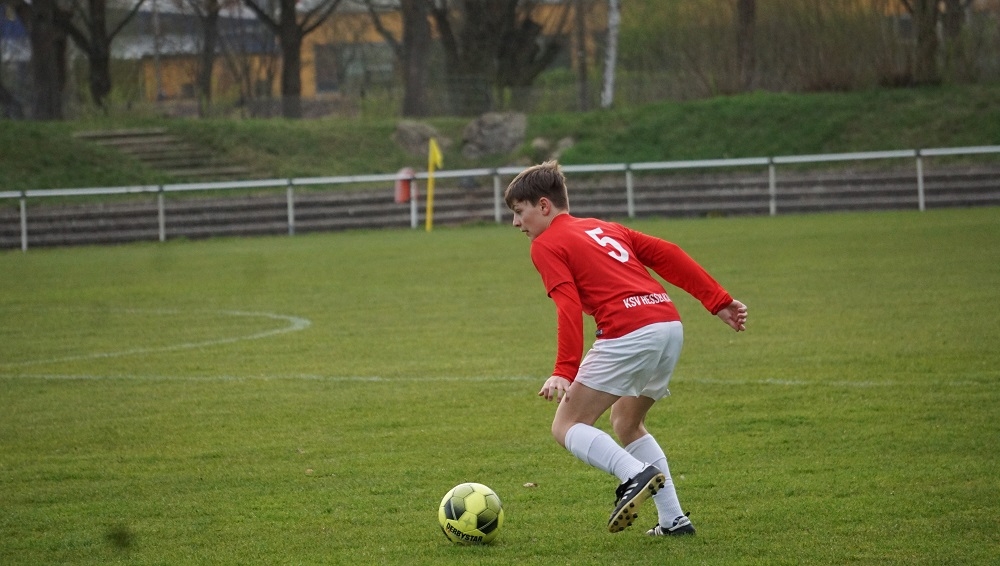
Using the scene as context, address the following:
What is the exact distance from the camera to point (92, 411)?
8.54 m

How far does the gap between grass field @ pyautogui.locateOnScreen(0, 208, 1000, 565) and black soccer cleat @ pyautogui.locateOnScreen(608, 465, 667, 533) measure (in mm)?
187

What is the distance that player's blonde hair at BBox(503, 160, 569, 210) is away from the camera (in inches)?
196

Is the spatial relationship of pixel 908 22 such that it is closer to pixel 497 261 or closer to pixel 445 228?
pixel 445 228

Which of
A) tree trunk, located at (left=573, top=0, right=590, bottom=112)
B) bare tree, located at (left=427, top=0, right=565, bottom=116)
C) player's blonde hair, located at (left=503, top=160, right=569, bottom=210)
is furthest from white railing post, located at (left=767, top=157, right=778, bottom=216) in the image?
player's blonde hair, located at (left=503, top=160, right=569, bottom=210)

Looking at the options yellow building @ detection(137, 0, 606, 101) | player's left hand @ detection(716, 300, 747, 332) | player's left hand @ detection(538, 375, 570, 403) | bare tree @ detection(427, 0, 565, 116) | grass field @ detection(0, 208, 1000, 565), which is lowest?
grass field @ detection(0, 208, 1000, 565)

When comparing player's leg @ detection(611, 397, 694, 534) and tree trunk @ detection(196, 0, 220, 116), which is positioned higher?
tree trunk @ detection(196, 0, 220, 116)

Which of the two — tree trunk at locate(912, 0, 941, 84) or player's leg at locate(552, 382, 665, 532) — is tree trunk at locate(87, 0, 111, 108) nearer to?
tree trunk at locate(912, 0, 941, 84)

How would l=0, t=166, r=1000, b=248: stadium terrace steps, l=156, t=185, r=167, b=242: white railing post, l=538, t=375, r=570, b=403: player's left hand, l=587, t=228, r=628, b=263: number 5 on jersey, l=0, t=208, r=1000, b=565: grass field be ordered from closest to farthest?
l=538, t=375, r=570, b=403: player's left hand
l=587, t=228, r=628, b=263: number 5 on jersey
l=0, t=208, r=1000, b=565: grass field
l=0, t=166, r=1000, b=248: stadium terrace steps
l=156, t=185, r=167, b=242: white railing post

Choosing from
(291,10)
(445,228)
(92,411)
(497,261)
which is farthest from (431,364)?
(291,10)

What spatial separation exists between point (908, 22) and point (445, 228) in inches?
→ 639

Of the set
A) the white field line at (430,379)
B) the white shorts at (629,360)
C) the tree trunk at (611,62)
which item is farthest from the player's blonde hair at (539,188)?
the tree trunk at (611,62)

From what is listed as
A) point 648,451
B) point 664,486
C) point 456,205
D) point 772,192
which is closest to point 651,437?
point 648,451

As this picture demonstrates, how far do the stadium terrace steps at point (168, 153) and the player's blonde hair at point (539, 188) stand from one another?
28366 millimetres

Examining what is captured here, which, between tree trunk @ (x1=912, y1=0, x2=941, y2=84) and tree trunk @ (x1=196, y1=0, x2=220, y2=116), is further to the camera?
tree trunk @ (x1=196, y1=0, x2=220, y2=116)
